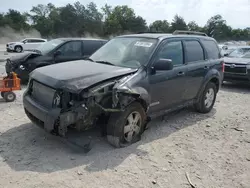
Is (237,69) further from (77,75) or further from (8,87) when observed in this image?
(8,87)

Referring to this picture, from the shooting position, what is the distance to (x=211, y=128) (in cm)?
539

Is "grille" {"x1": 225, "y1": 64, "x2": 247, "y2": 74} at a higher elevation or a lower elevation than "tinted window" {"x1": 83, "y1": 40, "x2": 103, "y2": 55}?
lower

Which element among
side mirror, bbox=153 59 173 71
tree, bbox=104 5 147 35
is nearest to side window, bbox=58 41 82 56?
side mirror, bbox=153 59 173 71

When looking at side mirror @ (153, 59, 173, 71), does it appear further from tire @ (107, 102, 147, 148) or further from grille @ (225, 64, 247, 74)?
grille @ (225, 64, 247, 74)

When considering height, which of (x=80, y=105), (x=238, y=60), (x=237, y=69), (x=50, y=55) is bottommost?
(x=80, y=105)

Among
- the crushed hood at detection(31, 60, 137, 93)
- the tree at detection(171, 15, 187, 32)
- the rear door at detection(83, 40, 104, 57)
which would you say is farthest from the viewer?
the tree at detection(171, 15, 187, 32)

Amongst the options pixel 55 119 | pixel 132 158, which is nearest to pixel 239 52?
pixel 132 158

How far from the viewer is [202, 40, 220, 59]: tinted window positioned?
618cm

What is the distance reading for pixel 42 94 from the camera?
4145mm

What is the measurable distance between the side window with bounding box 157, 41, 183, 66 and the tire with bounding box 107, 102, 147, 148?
1.13 meters

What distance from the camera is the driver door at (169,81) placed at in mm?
4626

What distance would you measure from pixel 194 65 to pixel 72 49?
508 centimetres

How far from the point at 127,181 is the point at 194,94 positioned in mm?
3083

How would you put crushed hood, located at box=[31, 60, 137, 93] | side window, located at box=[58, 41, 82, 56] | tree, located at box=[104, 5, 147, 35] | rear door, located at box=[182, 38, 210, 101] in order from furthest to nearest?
tree, located at box=[104, 5, 147, 35]
side window, located at box=[58, 41, 82, 56]
rear door, located at box=[182, 38, 210, 101]
crushed hood, located at box=[31, 60, 137, 93]
